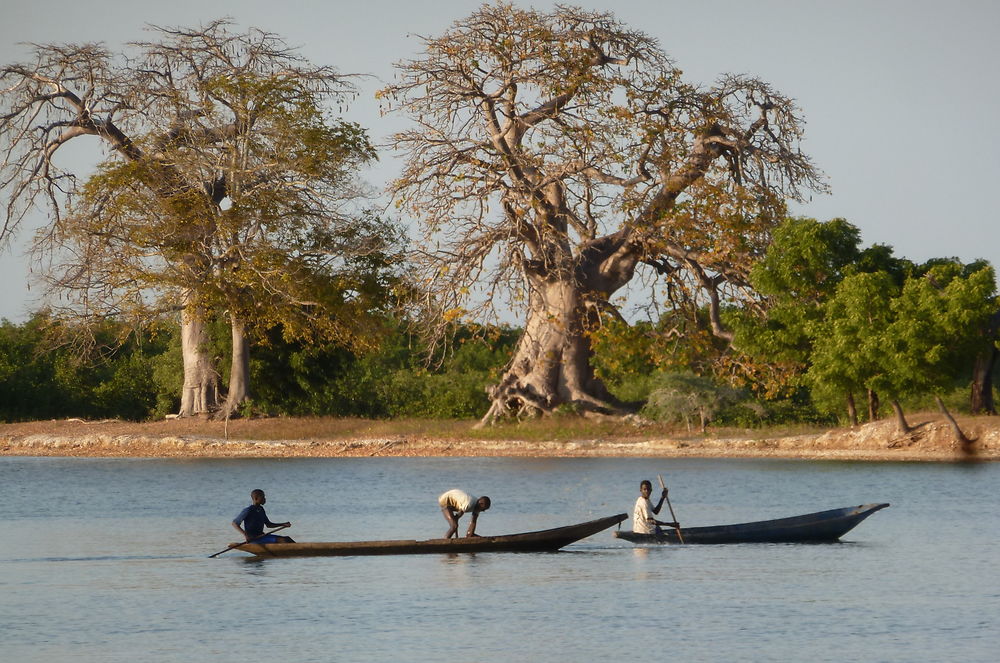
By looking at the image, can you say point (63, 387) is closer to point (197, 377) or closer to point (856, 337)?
point (197, 377)

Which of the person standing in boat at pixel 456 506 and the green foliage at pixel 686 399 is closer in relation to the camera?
the person standing in boat at pixel 456 506

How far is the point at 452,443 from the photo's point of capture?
48094 millimetres

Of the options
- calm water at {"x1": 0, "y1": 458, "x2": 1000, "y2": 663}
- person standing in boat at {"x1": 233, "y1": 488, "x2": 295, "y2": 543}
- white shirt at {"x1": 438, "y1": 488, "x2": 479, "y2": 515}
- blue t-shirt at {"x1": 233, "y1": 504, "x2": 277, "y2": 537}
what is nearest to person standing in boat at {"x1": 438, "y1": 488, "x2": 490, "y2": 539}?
white shirt at {"x1": 438, "y1": 488, "x2": 479, "y2": 515}

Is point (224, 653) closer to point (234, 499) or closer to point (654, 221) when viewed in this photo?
point (234, 499)

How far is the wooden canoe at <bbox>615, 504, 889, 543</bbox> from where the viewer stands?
78.5 ft

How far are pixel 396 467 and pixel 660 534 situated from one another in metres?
20.9

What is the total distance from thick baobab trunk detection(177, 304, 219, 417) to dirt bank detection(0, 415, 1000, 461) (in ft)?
3.12

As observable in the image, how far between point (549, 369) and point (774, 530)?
1002 inches

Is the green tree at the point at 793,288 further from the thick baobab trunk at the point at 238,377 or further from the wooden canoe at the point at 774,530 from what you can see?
the wooden canoe at the point at 774,530

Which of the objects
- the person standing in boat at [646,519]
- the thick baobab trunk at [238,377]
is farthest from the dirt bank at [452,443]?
the person standing in boat at [646,519]

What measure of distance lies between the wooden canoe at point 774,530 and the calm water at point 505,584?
0.83ft

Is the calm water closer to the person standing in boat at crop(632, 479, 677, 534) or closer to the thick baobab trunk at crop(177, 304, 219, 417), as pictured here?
the person standing in boat at crop(632, 479, 677, 534)

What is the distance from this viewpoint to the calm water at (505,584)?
15945 millimetres

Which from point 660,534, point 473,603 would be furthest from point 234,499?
point 473,603
